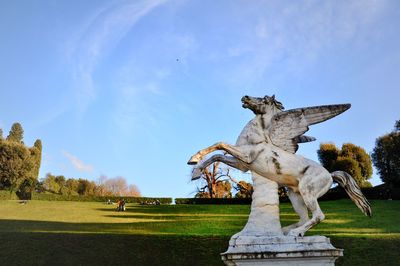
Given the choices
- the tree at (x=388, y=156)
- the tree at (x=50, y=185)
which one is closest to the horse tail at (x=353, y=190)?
the tree at (x=388, y=156)

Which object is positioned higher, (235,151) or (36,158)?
(36,158)

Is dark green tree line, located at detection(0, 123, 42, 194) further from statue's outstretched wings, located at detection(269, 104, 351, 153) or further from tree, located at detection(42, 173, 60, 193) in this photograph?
statue's outstretched wings, located at detection(269, 104, 351, 153)

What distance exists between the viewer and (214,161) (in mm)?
7137

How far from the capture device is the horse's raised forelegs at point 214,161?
6.91 meters

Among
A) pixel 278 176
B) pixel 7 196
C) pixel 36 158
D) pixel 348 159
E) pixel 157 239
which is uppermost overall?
pixel 36 158

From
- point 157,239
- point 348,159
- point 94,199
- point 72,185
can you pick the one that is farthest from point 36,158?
point 157,239

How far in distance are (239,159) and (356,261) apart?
1119cm

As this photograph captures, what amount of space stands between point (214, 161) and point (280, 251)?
171 centimetres

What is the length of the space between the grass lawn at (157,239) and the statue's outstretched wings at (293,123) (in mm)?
10420

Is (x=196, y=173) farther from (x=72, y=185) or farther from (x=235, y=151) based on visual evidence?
(x=72, y=185)

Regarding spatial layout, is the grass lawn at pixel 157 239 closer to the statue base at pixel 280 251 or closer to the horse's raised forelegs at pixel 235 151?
the horse's raised forelegs at pixel 235 151

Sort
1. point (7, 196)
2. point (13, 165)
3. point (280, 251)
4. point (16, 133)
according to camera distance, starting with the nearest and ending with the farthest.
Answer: point (280, 251) → point (7, 196) → point (13, 165) → point (16, 133)

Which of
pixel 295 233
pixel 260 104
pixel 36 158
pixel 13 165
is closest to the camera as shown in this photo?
pixel 295 233

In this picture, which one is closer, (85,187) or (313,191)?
(313,191)
